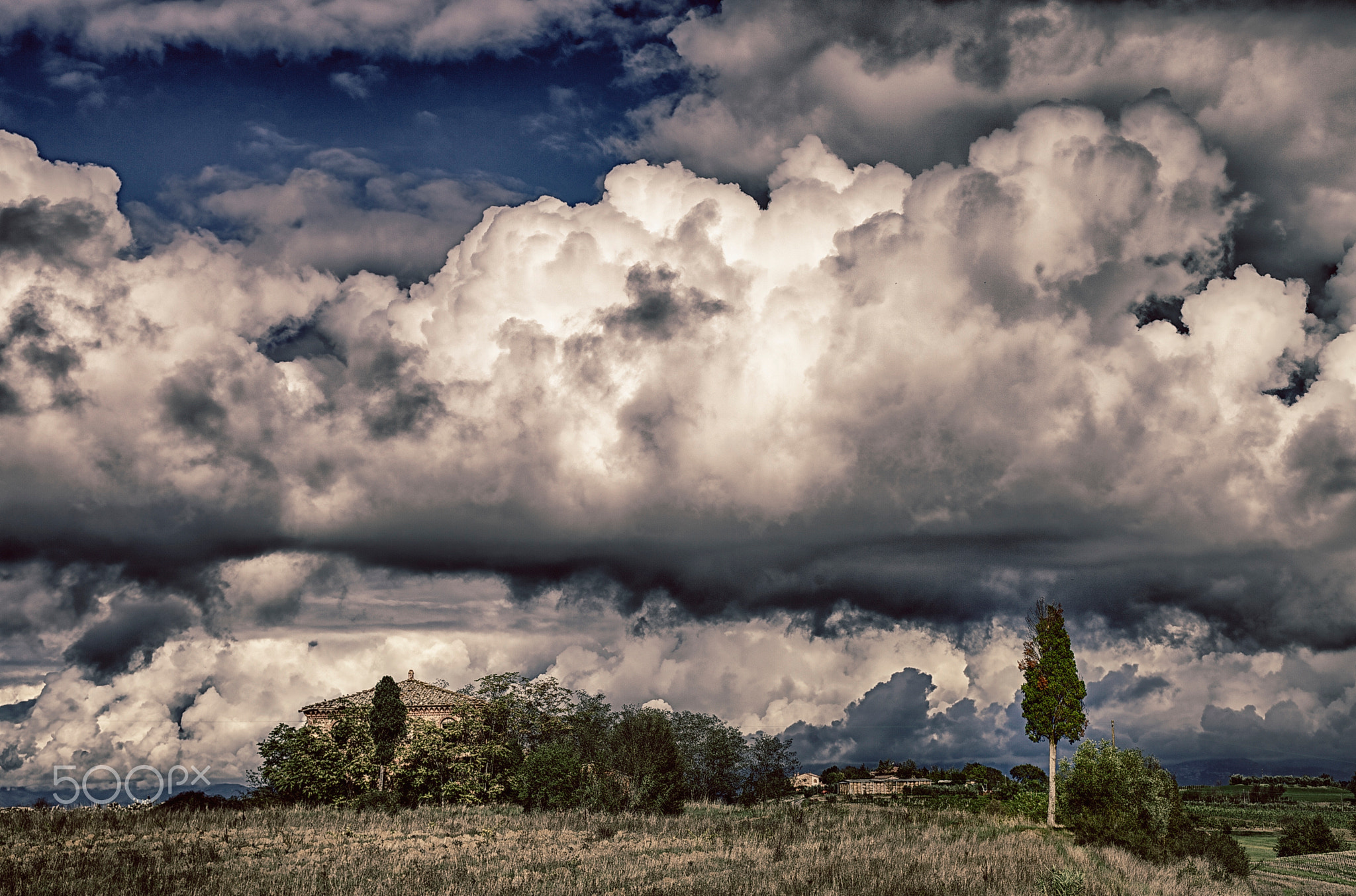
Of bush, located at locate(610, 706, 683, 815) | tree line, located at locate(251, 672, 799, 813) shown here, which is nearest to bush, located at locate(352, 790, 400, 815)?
tree line, located at locate(251, 672, 799, 813)

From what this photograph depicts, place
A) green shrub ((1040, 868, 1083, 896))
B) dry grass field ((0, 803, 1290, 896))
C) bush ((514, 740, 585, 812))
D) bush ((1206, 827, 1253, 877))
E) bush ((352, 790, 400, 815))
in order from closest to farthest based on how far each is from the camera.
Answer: green shrub ((1040, 868, 1083, 896)) < dry grass field ((0, 803, 1290, 896)) < bush ((1206, 827, 1253, 877)) < bush ((352, 790, 400, 815)) < bush ((514, 740, 585, 812))

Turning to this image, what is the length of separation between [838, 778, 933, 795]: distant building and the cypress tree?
3739 inches

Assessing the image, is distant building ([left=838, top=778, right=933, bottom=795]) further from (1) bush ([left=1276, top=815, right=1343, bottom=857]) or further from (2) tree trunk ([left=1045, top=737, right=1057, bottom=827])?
(2) tree trunk ([left=1045, top=737, right=1057, bottom=827])

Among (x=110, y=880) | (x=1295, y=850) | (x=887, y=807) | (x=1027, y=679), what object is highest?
(x=1027, y=679)

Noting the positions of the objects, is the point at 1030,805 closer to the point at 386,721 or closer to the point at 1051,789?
the point at 1051,789

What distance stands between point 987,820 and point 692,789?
6652 centimetres

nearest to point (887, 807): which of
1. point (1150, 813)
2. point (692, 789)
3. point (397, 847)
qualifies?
point (1150, 813)

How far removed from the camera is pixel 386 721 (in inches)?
2638

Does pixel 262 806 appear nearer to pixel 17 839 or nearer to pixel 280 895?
pixel 17 839

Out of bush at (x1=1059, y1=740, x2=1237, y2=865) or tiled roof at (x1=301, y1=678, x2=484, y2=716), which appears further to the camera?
tiled roof at (x1=301, y1=678, x2=484, y2=716)

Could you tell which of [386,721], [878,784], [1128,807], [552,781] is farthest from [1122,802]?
[878,784]

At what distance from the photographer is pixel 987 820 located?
50094 mm

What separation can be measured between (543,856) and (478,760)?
38954mm

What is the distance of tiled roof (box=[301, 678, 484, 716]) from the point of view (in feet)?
276
